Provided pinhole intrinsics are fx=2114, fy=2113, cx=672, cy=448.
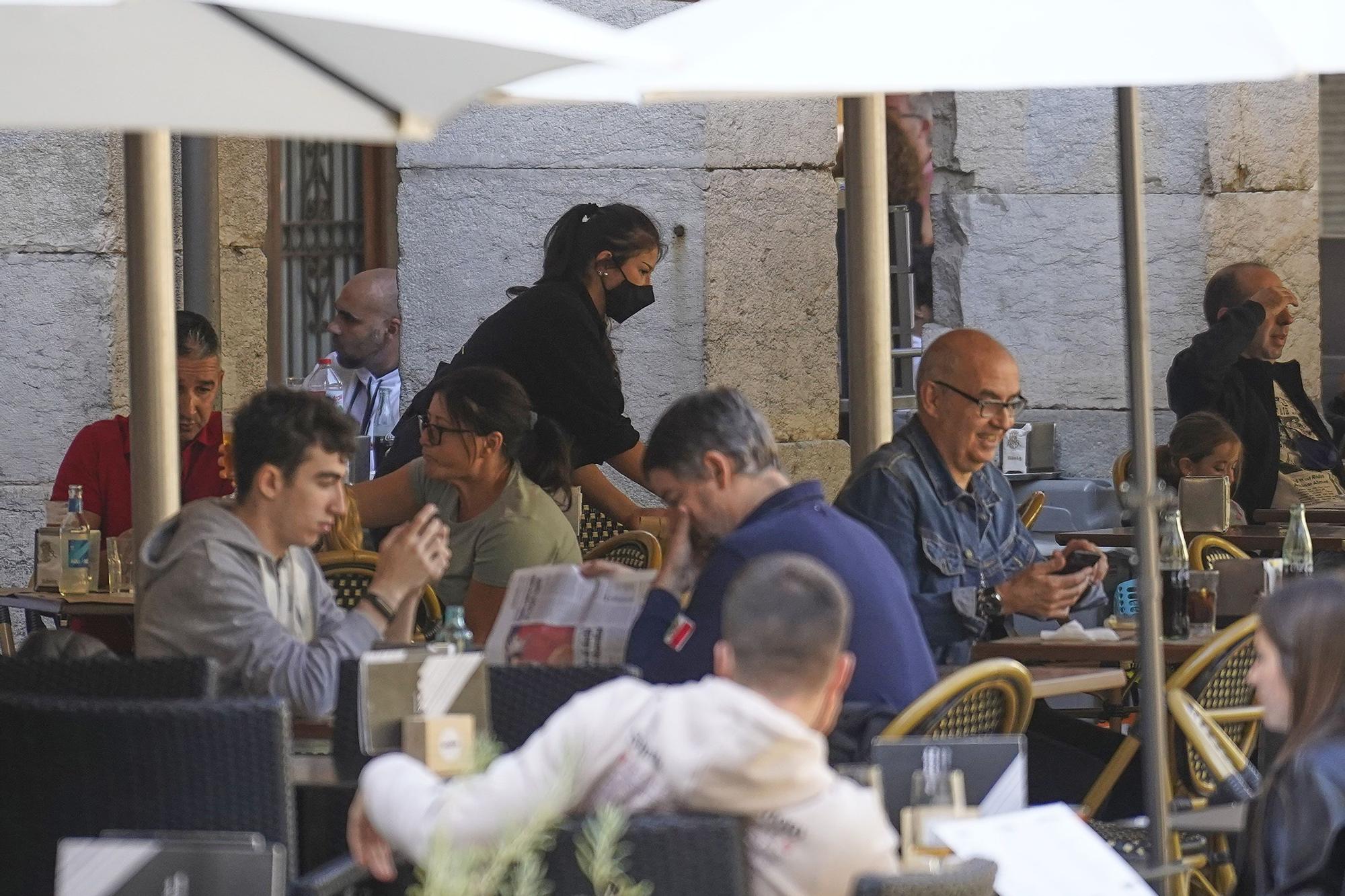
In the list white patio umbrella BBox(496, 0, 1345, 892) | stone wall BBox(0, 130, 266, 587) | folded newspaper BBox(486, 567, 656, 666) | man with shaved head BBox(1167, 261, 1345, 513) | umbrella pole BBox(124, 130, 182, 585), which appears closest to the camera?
white patio umbrella BBox(496, 0, 1345, 892)

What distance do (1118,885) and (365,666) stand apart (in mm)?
1123

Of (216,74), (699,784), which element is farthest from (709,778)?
(216,74)

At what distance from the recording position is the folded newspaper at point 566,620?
13.2 ft

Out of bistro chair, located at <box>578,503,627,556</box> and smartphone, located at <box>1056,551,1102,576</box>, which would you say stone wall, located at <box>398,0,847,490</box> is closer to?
bistro chair, located at <box>578,503,627,556</box>

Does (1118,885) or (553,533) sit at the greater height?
(553,533)

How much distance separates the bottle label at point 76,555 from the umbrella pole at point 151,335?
1806 millimetres

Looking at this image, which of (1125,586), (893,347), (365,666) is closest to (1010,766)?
(365,666)

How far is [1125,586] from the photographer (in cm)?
598

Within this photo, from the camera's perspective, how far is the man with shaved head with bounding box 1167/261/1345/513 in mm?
8383

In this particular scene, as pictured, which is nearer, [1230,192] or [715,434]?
[715,434]

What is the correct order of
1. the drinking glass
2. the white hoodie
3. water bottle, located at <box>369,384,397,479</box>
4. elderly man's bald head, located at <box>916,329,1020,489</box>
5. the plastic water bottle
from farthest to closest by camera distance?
1. the plastic water bottle
2. water bottle, located at <box>369,384,397,479</box>
3. the drinking glass
4. elderly man's bald head, located at <box>916,329,1020,489</box>
5. the white hoodie

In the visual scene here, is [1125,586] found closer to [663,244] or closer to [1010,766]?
[663,244]

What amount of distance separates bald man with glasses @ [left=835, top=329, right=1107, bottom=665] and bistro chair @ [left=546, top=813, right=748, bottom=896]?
8.39ft

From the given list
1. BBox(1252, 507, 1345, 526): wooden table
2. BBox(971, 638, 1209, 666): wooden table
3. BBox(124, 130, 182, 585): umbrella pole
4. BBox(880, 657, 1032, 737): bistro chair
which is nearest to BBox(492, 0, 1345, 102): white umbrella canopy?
Answer: BBox(124, 130, 182, 585): umbrella pole
